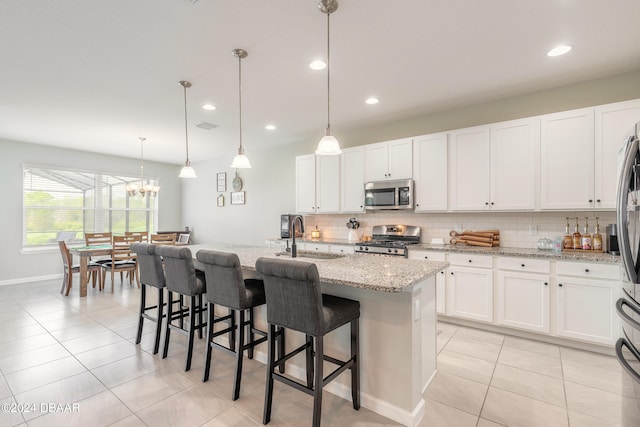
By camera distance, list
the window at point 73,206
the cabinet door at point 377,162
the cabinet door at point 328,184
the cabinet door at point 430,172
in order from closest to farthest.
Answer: the cabinet door at point 430,172, the cabinet door at point 377,162, the cabinet door at point 328,184, the window at point 73,206

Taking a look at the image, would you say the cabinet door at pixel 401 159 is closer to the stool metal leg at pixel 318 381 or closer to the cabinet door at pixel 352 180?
the cabinet door at pixel 352 180

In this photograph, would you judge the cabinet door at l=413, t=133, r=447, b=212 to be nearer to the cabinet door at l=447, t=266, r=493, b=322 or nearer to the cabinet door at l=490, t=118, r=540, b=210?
the cabinet door at l=490, t=118, r=540, b=210

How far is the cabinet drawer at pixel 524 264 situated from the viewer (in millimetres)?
2910

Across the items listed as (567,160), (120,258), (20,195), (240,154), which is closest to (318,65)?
(240,154)

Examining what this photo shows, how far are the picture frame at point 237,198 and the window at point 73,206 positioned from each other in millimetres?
2347

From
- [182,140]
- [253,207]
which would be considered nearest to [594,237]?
[253,207]

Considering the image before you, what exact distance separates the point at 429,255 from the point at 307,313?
7.53ft

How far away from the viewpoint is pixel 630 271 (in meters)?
1.56

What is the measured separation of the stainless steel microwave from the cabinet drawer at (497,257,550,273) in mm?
1240

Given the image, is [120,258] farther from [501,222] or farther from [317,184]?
[501,222]

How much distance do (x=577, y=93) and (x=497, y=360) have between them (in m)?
2.80

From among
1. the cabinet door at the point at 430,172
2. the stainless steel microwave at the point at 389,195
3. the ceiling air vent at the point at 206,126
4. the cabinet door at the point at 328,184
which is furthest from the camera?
the cabinet door at the point at 328,184

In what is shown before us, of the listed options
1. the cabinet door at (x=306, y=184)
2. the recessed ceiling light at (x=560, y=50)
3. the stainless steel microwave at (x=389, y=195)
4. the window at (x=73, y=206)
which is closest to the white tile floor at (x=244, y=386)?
the stainless steel microwave at (x=389, y=195)

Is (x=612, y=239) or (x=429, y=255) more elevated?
(x=612, y=239)
